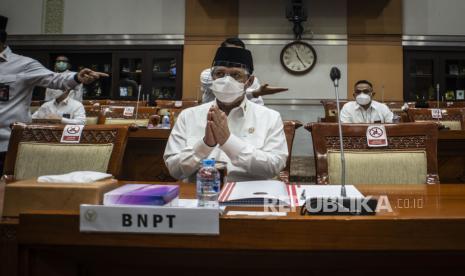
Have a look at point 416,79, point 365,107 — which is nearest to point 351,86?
point 416,79

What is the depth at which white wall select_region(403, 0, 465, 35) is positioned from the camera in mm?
7207

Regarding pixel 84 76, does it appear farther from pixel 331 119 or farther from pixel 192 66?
pixel 192 66

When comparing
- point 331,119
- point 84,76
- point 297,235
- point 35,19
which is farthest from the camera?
point 35,19

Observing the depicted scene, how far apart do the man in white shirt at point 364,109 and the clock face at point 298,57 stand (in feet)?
7.86

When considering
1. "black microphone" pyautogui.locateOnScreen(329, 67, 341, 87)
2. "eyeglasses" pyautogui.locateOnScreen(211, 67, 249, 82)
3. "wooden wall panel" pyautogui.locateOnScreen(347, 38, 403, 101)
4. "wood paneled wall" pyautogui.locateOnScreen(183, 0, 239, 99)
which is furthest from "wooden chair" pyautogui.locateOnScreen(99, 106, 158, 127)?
"wooden wall panel" pyautogui.locateOnScreen(347, 38, 403, 101)

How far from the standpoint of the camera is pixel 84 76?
2.20m

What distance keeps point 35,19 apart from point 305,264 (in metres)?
8.43

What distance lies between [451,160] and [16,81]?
304 cm

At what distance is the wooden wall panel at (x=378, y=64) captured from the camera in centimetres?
718

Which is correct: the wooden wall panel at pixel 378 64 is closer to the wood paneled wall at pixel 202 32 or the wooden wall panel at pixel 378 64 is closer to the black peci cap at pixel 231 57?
the wood paneled wall at pixel 202 32

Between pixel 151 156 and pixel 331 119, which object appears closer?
pixel 151 156

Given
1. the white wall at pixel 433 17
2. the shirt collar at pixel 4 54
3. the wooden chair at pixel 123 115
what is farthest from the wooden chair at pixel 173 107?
the white wall at pixel 433 17

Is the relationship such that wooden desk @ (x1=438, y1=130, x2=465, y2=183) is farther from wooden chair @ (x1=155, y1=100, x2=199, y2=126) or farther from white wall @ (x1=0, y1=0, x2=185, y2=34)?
white wall @ (x1=0, y1=0, x2=185, y2=34)

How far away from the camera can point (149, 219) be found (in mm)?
709
